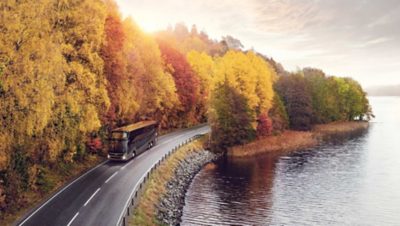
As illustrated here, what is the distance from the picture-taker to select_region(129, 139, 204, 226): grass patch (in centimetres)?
2860

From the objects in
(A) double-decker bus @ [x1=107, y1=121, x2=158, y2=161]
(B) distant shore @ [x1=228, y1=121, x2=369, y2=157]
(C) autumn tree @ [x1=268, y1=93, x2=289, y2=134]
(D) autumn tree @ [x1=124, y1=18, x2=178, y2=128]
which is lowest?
(B) distant shore @ [x1=228, y1=121, x2=369, y2=157]

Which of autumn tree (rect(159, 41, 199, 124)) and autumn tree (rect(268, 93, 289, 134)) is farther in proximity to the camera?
autumn tree (rect(268, 93, 289, 134))

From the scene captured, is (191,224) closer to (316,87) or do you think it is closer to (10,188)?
(10,188)

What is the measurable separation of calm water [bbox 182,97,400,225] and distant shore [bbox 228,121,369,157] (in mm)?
5543

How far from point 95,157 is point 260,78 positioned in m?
42.7

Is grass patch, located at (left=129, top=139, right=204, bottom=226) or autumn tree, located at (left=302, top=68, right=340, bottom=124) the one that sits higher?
autumn tree, located at (left=302, top=68, right=340, bottom=124)

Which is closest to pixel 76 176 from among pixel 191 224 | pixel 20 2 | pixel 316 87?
pixel 191 224

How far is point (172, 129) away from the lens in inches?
2955

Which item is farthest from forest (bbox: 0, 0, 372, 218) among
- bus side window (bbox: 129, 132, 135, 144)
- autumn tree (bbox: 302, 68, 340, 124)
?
autumn tree (bbox: 302, 68, 340, 124)

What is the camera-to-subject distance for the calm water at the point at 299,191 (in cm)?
3625

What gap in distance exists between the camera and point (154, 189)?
3612 centimetres

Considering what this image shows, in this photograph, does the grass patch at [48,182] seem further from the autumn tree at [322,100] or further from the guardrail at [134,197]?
the autumn tree at [322,100]

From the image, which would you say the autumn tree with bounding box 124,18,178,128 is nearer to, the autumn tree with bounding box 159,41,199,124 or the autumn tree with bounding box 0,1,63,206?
the autumn tree with bounding box 159,41,199,124

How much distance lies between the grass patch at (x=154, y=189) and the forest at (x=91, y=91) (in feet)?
26.2
